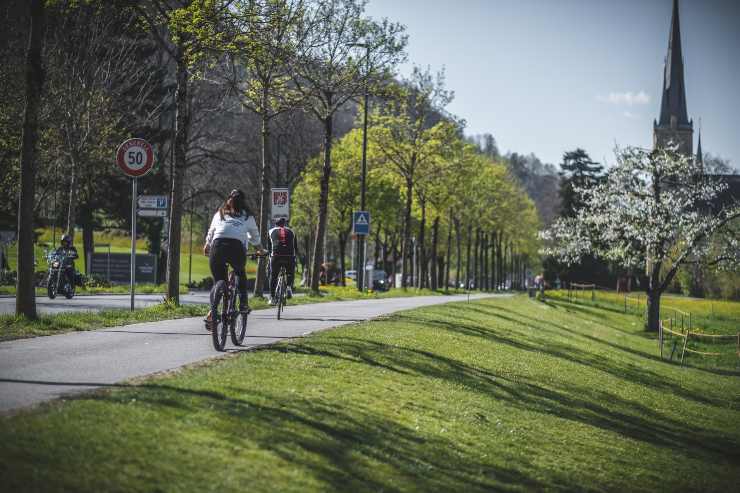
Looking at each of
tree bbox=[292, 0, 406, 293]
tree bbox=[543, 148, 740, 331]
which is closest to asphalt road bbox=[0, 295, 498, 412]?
tree bbox=[292, 0, 406, 293]

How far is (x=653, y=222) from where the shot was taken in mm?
47969

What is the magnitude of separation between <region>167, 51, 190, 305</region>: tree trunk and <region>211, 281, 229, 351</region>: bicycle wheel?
8.19 m

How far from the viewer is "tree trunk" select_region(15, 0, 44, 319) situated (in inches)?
541

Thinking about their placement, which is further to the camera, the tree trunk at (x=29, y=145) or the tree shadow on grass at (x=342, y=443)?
the tree trunk at (x=29, y=145)

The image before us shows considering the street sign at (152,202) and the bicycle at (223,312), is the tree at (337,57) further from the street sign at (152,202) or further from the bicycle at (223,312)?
the bicycle at (223,312)

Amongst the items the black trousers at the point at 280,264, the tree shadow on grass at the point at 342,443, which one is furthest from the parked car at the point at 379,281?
the tree shadow on grass at the point at 342,443

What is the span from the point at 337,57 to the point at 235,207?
A: 21819mm

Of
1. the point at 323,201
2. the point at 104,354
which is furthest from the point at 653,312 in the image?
the point at 104,354

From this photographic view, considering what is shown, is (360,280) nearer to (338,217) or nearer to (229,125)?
(229,125)

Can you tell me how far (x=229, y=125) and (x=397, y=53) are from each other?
20.9 m

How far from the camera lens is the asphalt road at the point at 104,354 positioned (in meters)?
8.01

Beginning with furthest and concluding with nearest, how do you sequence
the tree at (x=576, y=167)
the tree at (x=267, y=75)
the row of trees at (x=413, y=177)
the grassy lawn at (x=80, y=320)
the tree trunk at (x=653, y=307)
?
the tree at (x=576, y=167)
the row of trees at (x=413, y=177)
the tree trunk at (x=653, y=307)
the tree at (x=267, y=75)
the grassy lawn at (x=80, y=320)

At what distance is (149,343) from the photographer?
12367mm

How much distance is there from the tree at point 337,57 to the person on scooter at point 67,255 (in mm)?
9324
